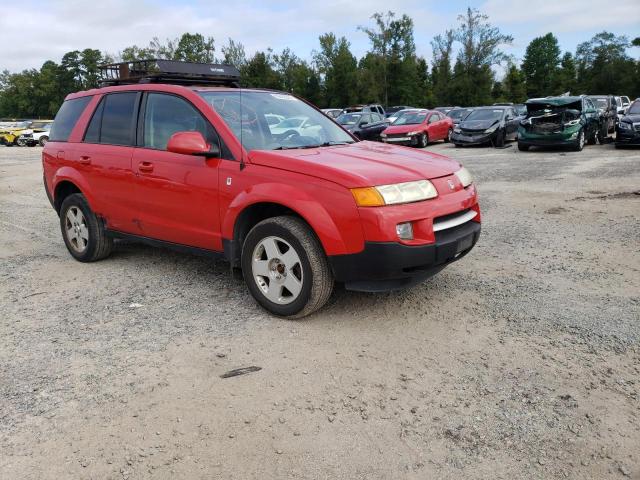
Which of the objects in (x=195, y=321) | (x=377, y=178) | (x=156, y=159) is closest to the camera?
(x=377, y=178)

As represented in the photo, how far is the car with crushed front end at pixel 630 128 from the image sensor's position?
16016mm

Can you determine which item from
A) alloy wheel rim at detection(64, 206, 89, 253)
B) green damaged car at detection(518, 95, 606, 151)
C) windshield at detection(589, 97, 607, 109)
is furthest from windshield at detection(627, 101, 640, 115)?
alloy wheel rim at detection(64, 206, 89, 253)

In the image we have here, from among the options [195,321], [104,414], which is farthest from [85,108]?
[104,414]

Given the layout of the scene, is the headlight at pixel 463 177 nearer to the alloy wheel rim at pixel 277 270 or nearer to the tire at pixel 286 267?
the tire at pixel 286 267

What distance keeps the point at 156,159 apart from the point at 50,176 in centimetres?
206

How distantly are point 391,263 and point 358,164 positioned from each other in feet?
2.67

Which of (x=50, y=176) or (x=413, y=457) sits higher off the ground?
(x=50, y=176)

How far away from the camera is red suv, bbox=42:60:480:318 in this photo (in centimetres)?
370

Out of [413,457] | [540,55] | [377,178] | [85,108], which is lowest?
[413,457]

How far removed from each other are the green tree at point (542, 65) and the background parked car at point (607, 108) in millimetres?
54806

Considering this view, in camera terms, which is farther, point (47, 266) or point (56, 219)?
point (56, 219)

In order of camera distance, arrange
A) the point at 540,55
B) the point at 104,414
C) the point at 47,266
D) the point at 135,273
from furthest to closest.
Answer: the point at 540,55 < the point at 47,266 < the point at 135,273 < the point at 104,414

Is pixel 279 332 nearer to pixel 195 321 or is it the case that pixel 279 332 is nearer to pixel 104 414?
pixel 195 321

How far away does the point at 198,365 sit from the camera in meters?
3.41
